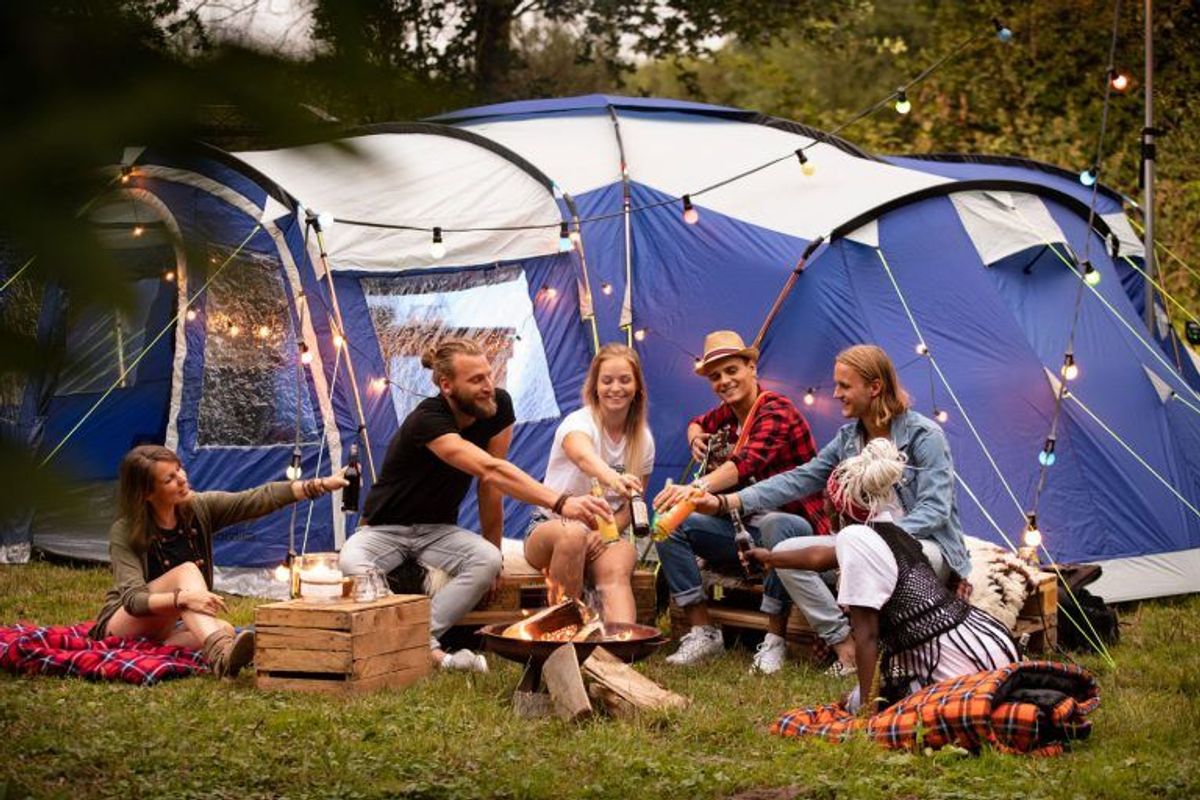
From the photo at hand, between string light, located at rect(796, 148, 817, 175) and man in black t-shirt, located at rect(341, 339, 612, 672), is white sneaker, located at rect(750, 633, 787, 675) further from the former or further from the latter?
string light, located at rect(796, 148, 817, 175)

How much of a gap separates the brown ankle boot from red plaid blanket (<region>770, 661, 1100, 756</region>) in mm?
1808

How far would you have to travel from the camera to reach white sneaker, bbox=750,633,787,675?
17.5ft

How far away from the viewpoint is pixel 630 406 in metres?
5.84

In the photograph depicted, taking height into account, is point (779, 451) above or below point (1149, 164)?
below

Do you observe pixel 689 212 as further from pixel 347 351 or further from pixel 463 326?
pixel 347 351

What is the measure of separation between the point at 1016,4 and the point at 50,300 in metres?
9.82

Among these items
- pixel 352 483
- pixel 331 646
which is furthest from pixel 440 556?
pixel 331 646

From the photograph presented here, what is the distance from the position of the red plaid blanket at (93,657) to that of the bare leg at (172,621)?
32 mm

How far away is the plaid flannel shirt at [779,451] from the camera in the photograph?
18.4 ft

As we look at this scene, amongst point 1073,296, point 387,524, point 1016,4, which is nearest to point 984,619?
point 387,524

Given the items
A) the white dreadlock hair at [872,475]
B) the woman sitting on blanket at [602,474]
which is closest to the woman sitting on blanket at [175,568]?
the woman sitting on blanket at [602,474]

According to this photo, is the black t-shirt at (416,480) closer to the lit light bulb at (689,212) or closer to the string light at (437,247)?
the string light at (437,247)

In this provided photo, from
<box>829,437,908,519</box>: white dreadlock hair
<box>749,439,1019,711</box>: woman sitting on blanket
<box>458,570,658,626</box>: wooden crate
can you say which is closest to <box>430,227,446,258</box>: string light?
<box>458,570,658,626</box>: wooden crate

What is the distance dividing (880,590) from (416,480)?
1963 millimetres
